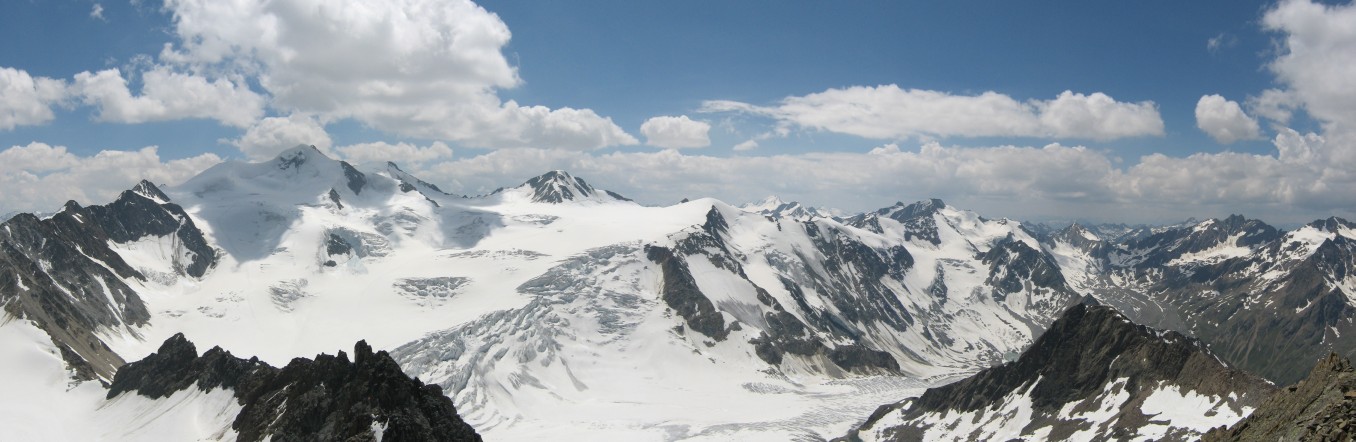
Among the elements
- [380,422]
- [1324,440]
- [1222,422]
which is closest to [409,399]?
[380,422]

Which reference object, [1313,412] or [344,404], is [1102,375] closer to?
[1313,412]

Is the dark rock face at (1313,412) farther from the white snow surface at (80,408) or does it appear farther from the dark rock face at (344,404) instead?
the white snow surface at (80,408)

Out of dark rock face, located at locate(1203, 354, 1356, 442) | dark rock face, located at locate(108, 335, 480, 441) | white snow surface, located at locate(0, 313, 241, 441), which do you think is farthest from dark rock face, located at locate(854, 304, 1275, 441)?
white snow surface, located at locate(0, 313, 241, 441)

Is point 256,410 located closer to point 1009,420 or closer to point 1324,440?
point 1324,440

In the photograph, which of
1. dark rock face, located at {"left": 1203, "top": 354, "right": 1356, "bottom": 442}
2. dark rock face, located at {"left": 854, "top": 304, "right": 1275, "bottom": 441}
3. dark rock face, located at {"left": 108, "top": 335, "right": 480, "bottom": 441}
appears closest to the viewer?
dark rock face, located at {"left": 1203, "top": 354, "right": 1356, "bottom": 442}

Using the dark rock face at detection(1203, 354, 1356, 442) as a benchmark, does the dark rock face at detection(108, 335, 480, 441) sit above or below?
above

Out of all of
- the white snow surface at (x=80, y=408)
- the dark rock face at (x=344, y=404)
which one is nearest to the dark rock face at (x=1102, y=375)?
the dark rock face at (x=344, y=404)

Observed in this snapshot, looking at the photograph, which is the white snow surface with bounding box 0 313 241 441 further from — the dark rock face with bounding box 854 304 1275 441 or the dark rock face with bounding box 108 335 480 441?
the dark rock face with bounding box 854 304 1275 441
